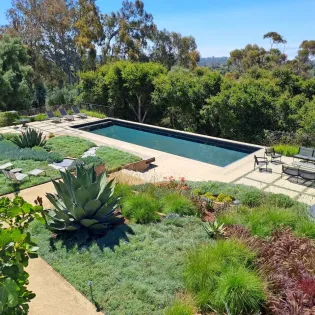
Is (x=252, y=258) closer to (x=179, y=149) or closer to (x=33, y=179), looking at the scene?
(x=33, y=179)

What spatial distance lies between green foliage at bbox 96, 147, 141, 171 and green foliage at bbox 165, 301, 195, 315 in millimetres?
7478

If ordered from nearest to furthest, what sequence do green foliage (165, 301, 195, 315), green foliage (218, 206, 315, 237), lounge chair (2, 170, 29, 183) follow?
green foliage (165, 301, 195, 315)
green foliage (218, 206, 315, 237)
lounge chair (2, 170, 29, 183)

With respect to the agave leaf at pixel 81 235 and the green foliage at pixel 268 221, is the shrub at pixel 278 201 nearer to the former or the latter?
the green foliage at pixel 268 221

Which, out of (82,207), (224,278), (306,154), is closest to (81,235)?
(82,207)

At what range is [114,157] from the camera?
12.4 meters

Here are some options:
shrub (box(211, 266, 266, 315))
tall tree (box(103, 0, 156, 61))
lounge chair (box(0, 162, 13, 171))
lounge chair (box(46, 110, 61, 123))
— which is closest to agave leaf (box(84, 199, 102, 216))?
shrub (box(211, 266, 266, 315))

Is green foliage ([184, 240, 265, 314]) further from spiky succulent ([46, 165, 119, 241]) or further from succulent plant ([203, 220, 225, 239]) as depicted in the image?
spiky succulent ([46, 165, 119, 241])

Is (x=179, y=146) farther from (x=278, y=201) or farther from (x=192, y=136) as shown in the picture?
(x=278, y=201)

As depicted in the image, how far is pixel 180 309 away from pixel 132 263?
1419 mm

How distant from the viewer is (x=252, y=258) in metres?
4.75

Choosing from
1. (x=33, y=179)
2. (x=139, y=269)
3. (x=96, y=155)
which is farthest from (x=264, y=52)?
(x=139, y=269)

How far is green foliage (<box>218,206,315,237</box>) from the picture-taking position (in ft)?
19.0

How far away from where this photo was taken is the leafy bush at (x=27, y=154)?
1209 centimetres

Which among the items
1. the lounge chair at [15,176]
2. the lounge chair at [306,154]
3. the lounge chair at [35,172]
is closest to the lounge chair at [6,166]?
the lounge chair at [15,176]
